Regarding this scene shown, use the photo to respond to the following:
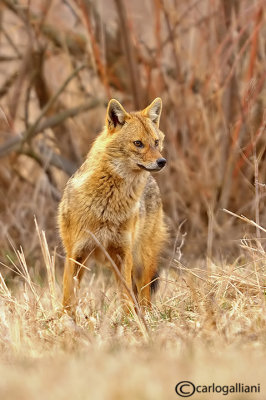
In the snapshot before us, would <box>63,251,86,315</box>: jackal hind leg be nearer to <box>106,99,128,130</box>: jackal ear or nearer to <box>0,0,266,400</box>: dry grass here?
<box>0,0,266,400</box>: dry grass

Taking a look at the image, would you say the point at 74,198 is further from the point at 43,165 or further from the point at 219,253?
the point at 43,165

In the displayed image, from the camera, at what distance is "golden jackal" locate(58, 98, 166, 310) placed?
579 cm

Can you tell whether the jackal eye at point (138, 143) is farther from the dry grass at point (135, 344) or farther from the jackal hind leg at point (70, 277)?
the dry grass at point (135, 344)

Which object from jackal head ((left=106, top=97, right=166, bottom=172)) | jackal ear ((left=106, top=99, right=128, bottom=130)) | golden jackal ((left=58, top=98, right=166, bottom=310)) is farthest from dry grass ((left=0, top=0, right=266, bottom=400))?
jackal ear ((left=106, top=99, right=128, bottom=130))

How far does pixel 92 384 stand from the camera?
3049 mm

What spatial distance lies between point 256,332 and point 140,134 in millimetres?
2314

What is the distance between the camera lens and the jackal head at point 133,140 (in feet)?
18.8

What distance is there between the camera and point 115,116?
607cm

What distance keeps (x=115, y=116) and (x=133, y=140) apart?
326 mm

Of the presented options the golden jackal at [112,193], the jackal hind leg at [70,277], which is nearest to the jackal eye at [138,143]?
the golden jackal at [112,193]

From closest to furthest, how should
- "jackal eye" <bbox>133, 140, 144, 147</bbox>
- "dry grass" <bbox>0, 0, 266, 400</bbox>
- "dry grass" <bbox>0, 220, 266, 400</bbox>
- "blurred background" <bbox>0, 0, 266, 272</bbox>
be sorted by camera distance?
1. "dry grass" <bbox>0, 220, 266, 400</bbox>
2. "dry grass" <bbox>0, 0, 266, 400</bbox>
3. "jackal eye" <bbox>133, 140, 144, 147</bbox>
4. "blurred background" <bbox>0, 0, 266, 272</bbox>

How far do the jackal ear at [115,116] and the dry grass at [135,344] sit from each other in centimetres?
115

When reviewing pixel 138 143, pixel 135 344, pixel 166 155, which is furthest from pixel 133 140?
pixel 166 155

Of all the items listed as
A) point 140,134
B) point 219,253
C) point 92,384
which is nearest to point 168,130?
point 219,253
